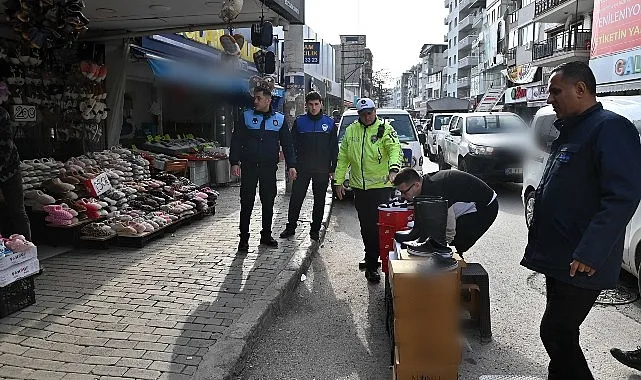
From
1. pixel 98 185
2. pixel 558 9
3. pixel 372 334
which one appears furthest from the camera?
pixel 558 9

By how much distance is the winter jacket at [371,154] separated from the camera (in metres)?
5.73

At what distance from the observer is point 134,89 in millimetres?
12148

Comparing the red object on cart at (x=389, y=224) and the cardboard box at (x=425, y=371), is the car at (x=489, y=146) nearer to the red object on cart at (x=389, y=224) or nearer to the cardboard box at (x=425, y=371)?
the red object on cart at (x=389, y=224)

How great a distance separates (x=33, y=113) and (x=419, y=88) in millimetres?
115692

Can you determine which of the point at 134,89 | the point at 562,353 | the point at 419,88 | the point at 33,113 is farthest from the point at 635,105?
the point at 419,88

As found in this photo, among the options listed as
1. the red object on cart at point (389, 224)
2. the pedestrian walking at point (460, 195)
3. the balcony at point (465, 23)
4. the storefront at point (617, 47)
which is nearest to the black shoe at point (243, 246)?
the red object on cart at point (389, 224)

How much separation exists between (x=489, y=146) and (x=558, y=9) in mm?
20590

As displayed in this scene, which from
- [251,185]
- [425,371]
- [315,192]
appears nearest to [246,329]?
[425,371]

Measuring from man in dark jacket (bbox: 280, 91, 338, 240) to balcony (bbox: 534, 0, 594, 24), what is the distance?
81.7 ft

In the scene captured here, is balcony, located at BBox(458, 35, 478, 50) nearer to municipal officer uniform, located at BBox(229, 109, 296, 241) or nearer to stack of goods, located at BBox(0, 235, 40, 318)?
municipal officer uniform, located at BBox(229, 109, 296, 241)

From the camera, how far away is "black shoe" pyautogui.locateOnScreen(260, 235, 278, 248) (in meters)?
6.76

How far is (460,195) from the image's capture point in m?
4.54

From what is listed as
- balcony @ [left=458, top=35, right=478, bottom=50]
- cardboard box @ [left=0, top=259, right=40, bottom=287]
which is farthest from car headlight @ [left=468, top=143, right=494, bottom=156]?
balcony @ [left=458, top=35, right=478, bottom=50]

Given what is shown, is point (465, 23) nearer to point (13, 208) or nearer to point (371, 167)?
point (371, 167)
